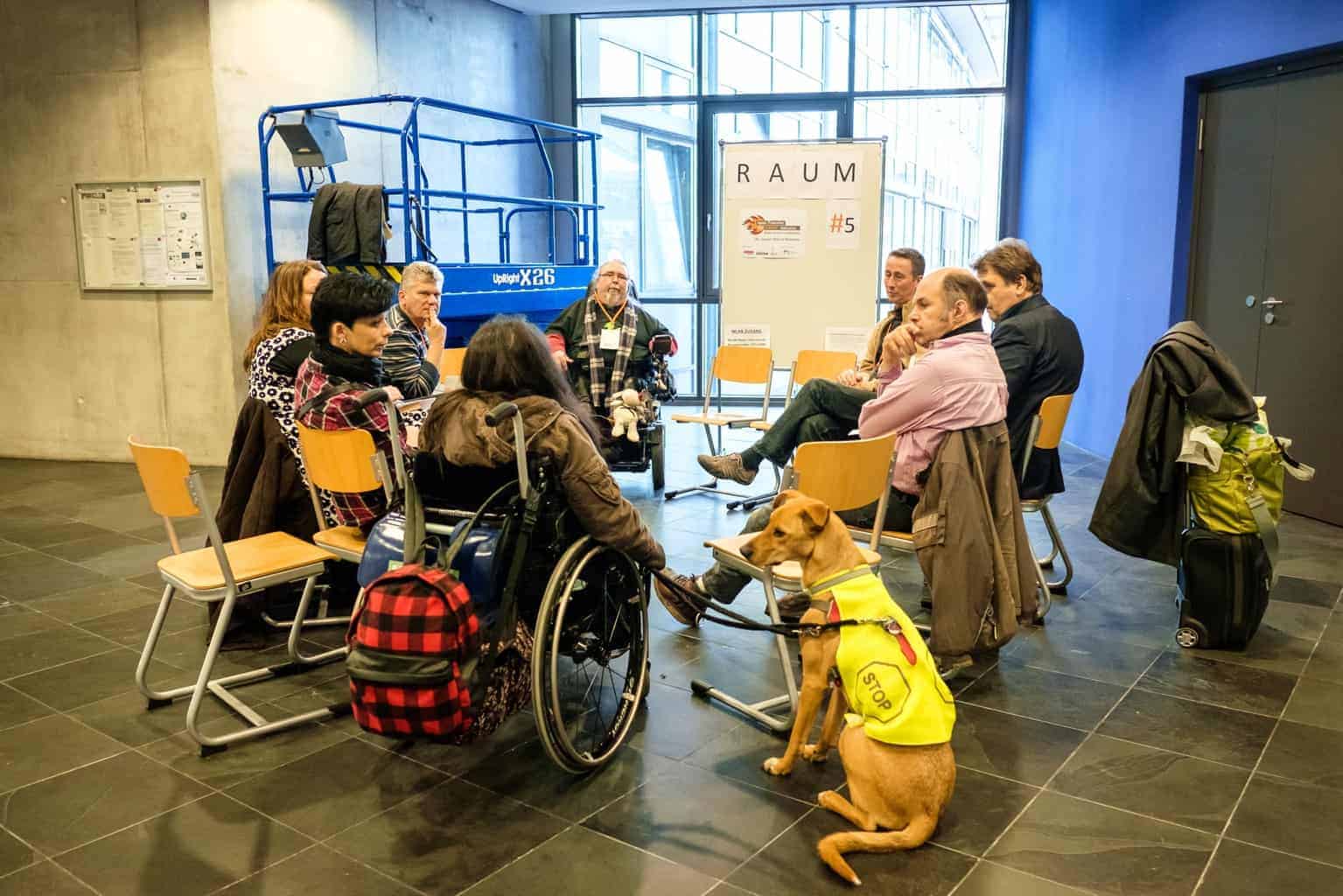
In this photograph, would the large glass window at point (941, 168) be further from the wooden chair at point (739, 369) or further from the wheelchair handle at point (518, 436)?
the wheelchair handle at point (518, 436)

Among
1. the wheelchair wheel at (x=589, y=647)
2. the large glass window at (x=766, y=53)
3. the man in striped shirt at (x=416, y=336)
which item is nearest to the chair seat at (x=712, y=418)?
the man in striped shirt at (x=416, y=336)

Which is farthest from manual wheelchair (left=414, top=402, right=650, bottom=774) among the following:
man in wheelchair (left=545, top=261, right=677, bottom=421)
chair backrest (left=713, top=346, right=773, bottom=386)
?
chair backrest (left=713, top=346, right=773, bottom=386)

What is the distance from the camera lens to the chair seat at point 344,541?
2883mm

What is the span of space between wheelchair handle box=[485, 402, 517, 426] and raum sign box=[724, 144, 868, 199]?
426cm

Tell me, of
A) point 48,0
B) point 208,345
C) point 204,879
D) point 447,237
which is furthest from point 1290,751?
point 48,0

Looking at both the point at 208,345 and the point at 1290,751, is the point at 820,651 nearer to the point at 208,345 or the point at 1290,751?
the point at 1290,751

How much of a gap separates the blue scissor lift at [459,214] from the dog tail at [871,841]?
14.5 ft

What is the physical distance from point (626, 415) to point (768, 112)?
4.43 metres

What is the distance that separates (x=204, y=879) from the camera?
84.2 inches

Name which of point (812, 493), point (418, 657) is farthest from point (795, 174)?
point (418, 657)

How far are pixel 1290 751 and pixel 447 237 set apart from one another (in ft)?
21.3

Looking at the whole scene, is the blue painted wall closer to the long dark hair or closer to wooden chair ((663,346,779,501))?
wooden chair ((663,346,779,501))

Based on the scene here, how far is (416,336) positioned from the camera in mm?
4137

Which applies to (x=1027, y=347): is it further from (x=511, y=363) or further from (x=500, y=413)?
(x=500, y=413)
